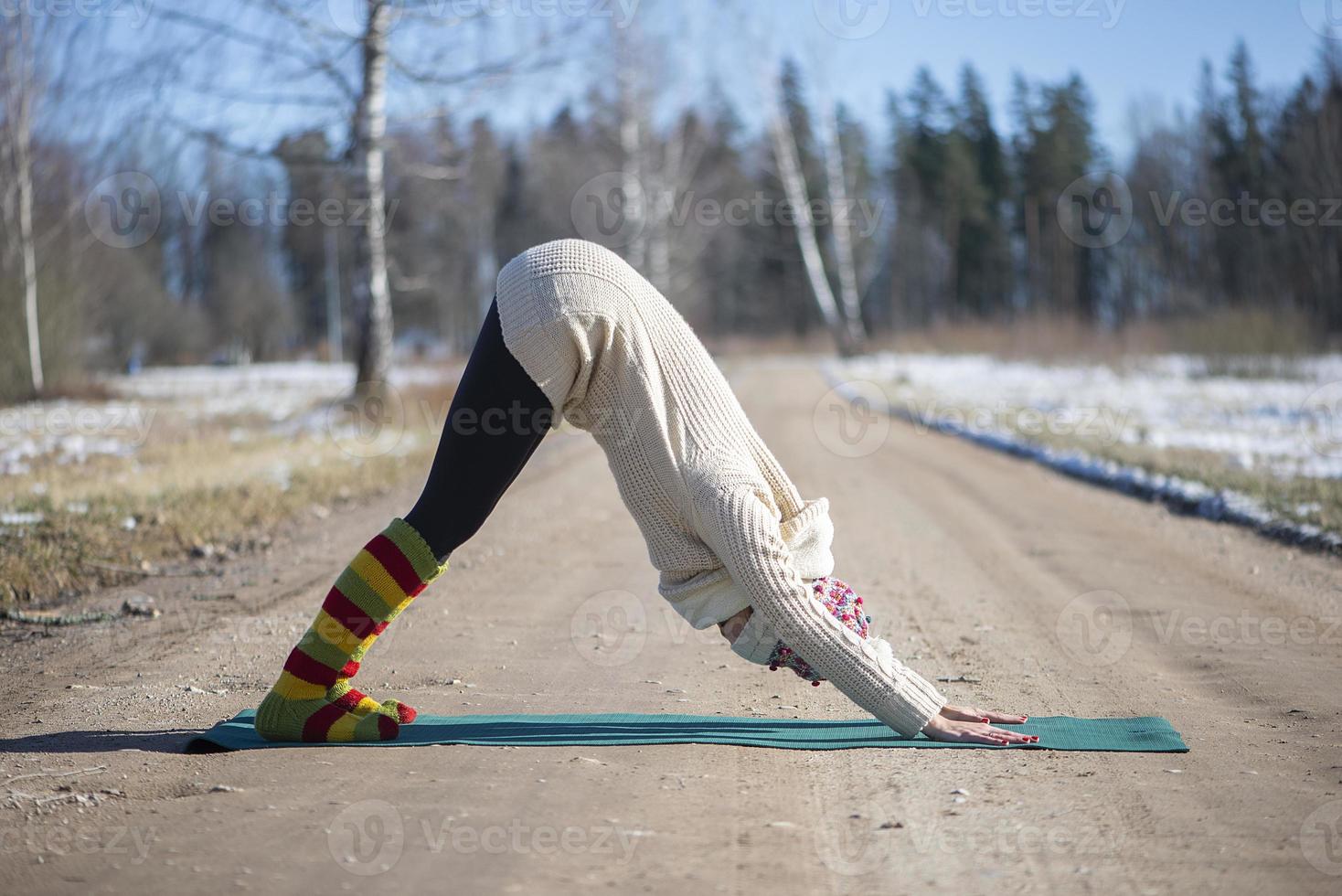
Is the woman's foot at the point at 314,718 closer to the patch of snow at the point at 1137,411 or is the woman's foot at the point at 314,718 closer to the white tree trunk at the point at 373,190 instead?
the patch of snow at the point at 1137,411

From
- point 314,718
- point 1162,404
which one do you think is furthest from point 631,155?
point 314,718

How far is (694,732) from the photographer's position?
3.18m

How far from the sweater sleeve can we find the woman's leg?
512mm

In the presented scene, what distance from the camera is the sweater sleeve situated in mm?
2754

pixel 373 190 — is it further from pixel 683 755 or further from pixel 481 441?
pixel 683 755

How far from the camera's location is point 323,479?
845 centimetres

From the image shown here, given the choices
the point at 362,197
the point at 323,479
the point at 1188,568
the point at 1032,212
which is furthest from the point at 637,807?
the point at 1032,212

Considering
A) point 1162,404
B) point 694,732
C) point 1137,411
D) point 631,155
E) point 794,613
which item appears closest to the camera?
point 794,613

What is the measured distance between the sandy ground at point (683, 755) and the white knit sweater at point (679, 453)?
1.06 feet

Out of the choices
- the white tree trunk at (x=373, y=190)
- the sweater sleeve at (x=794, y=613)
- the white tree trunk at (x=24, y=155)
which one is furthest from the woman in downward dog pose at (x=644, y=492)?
the white tree trunk at (x=24, y=155)

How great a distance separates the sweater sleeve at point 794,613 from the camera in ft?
9.04

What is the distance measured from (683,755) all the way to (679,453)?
0.78 metres

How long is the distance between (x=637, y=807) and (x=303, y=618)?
2.42m

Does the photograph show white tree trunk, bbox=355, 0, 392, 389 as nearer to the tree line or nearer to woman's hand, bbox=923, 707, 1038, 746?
the tree line
